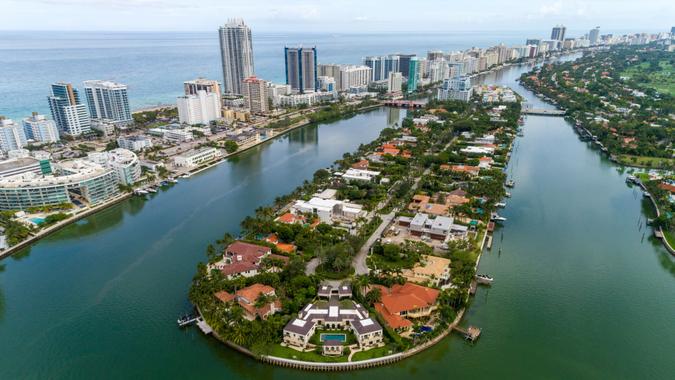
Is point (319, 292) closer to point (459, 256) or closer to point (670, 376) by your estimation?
point (459, 256)

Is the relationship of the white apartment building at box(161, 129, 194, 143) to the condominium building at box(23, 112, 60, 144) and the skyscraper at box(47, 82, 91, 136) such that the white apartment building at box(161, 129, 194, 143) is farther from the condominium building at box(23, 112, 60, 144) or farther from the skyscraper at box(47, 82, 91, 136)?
the condominium building at box(23, 112, 60, 144)

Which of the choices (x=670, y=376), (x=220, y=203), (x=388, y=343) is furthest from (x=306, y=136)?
(x=670, y=376)

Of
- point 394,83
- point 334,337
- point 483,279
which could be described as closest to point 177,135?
point 334,337

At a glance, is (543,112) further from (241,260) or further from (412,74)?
(241,260)

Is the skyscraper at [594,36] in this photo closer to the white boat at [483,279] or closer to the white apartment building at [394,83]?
the white apartment building at [394,83]

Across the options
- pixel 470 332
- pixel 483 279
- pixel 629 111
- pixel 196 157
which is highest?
pixel 629 111

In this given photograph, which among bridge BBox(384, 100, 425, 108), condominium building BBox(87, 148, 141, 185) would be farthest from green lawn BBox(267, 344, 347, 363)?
bridge BBox(384, 100, 425, 108)
